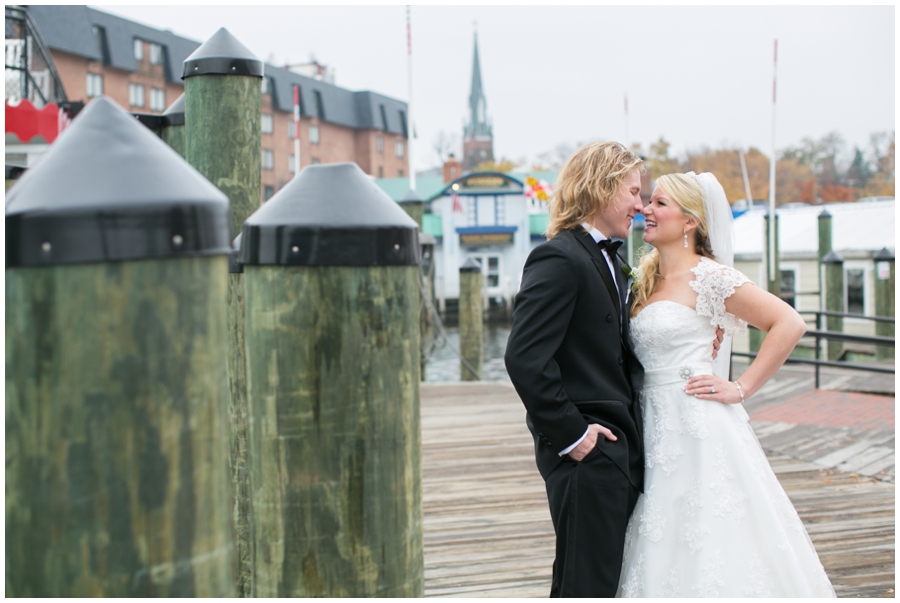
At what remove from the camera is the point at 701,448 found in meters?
2.91

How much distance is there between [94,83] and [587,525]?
40821 millimetres

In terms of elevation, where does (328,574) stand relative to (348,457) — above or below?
below

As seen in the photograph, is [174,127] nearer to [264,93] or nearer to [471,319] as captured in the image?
[471,319]

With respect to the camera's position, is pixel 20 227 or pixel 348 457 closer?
pixel 20 227

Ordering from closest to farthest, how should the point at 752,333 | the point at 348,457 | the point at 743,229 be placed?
1. the point at 348,457
2. the point at 752,333
3. the point at 743,229

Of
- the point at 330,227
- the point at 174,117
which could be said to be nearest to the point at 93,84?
the point at 174,117

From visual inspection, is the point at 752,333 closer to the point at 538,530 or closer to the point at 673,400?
the point at 538,530

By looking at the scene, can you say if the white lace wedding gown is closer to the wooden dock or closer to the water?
the wooden dock

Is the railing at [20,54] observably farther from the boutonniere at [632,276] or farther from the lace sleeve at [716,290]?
the lace sleeve at [716,290]

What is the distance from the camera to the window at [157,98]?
41406 millimetres

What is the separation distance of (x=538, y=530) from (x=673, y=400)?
6.09 ft

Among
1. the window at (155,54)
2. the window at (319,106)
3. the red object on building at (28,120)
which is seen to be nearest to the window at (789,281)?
the red object on building at (28,120)

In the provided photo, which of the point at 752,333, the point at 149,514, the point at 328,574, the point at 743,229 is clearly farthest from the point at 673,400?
Answer: the point at 743,229

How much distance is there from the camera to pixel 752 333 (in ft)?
47.4
